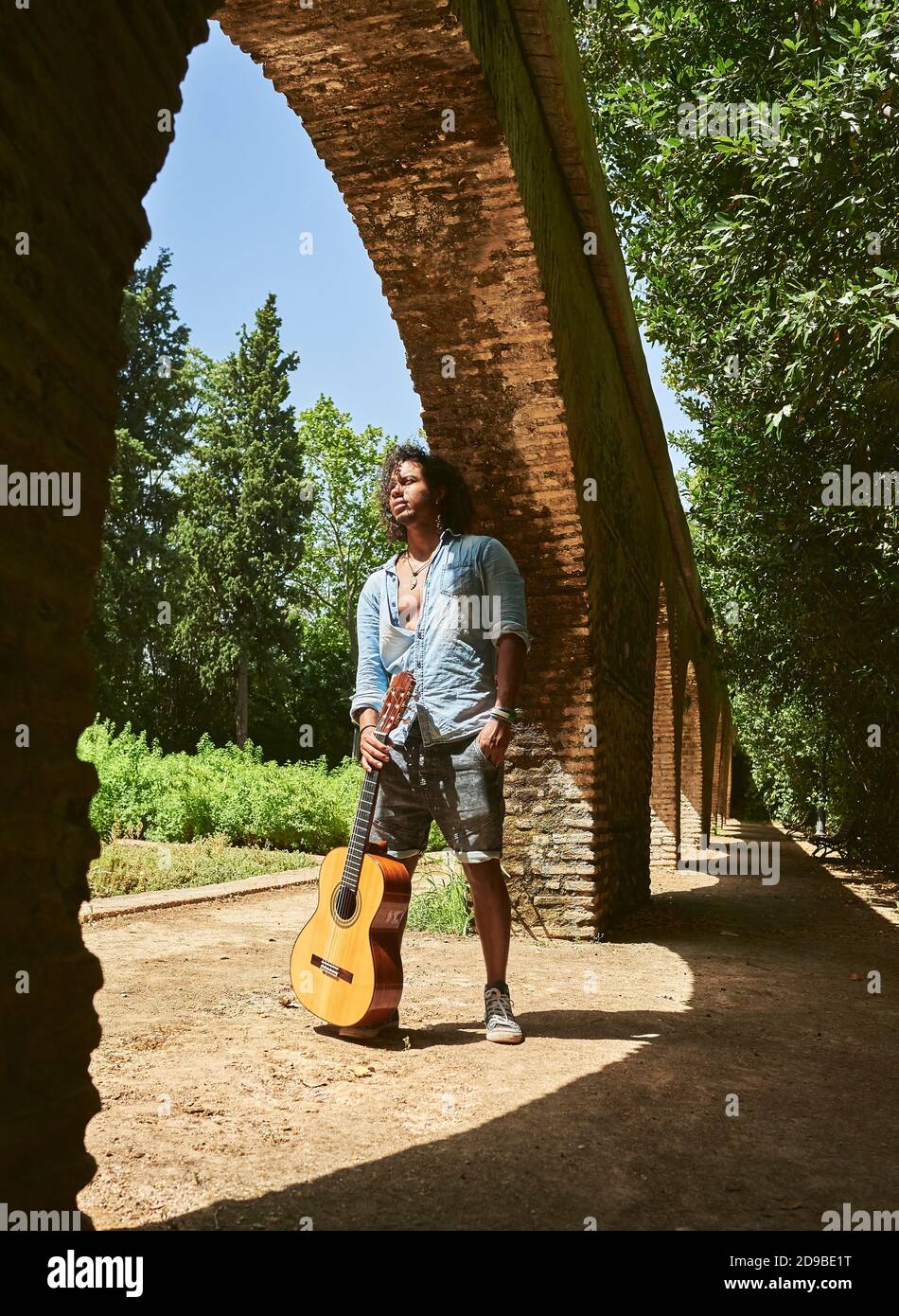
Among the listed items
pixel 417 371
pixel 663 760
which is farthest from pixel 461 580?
pixel 663 760

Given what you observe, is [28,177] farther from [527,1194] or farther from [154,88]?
[527,1194]

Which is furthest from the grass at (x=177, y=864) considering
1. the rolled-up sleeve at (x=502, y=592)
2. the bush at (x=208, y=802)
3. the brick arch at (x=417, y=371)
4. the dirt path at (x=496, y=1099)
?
the rolled-up sleeve at (x=502, y=592)

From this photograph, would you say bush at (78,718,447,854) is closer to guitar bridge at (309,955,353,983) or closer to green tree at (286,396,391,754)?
guitar bridge at (309,955,353,983)

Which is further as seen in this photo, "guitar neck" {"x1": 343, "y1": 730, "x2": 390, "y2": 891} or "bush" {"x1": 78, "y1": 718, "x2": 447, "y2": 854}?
"bush" {"x1": 78, "y1": 718, "x2": 447, "y2": 854}

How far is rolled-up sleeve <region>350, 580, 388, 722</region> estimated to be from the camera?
3.83 metres

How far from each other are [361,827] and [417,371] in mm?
2982

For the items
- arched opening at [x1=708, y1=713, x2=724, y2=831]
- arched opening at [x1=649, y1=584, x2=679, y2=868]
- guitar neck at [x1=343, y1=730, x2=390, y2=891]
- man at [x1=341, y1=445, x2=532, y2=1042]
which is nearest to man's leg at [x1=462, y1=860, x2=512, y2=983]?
man at [x1=341, y1=445, x2=532, y2=1042]

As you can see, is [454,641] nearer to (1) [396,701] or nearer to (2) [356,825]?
(1) [396,701]

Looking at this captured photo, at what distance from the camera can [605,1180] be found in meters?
2.27

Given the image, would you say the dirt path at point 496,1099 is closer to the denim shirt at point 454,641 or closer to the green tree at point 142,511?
Result: the denim shirt at point 454,641

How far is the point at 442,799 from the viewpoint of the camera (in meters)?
3.65
